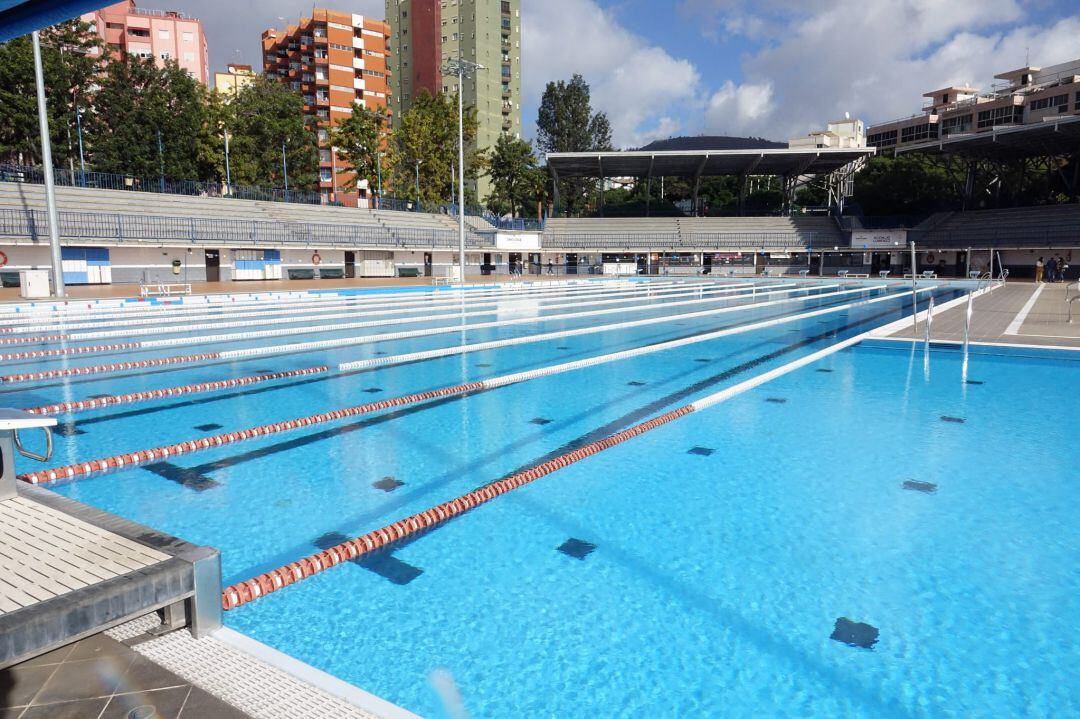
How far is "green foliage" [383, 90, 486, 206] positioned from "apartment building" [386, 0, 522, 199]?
14352 mm

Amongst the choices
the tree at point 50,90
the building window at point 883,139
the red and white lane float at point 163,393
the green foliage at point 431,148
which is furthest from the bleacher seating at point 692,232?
the building window at point 883,139

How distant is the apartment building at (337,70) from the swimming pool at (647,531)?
50770 millimetres

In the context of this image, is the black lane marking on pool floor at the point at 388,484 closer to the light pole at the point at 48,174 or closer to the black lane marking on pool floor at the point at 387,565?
the black lane marking on pool floor at the point at 387,565

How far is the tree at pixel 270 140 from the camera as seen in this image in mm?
38594

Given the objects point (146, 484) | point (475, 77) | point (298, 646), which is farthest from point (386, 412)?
point (475, 77)

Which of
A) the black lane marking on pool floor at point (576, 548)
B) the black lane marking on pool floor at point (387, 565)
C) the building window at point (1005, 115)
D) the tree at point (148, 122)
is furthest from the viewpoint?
the building window at point (1005, 115)

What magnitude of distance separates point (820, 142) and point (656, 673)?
76.9m

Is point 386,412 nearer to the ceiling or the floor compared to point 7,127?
nearer to the floor

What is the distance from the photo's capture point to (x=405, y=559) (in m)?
3.40

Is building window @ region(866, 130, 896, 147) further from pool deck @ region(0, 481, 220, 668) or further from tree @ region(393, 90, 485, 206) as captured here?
pool deck @ region(0, 481, 220, 668)

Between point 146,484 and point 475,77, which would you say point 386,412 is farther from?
point 475,77

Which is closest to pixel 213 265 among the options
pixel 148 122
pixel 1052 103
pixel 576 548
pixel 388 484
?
pixel 148 122

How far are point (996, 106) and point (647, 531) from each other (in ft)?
242

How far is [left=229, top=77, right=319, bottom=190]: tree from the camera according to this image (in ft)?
127
